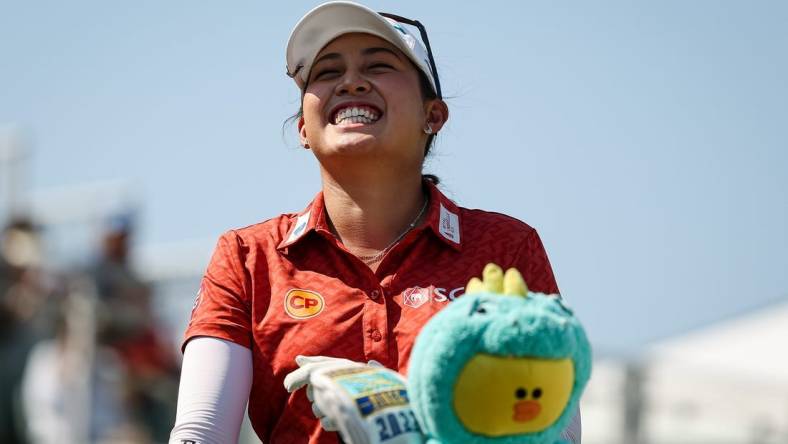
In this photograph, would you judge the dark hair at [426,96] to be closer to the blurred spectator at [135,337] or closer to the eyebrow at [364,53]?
the eyebrow at [364,53]

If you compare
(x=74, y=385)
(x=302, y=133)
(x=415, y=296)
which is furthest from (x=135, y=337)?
(x=415, y=296)

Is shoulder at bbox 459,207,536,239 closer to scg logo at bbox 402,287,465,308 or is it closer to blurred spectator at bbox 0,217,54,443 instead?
scg logo at bbox 402,287,465,308

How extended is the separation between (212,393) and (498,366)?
28.5 inches

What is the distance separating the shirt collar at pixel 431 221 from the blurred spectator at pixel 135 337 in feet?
13.5

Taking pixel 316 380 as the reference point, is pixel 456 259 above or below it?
above

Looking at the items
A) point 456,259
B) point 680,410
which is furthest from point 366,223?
point 680,410

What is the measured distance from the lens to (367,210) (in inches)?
110

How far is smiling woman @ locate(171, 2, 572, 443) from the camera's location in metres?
2.54

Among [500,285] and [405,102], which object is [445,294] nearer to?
[405,102]

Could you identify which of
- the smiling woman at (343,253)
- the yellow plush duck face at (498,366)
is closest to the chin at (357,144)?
the smiling woman at (343,253)

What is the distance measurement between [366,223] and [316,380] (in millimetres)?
626

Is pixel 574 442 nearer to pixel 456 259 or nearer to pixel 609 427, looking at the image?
pixel 456 259

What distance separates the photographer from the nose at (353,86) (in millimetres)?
2703

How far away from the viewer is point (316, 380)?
7.29 ft
